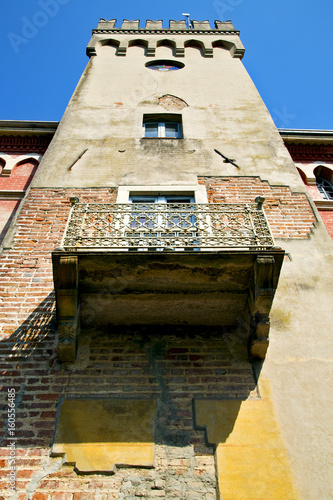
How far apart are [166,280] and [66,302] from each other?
137 cm

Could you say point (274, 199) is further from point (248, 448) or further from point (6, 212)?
point (6, 212)

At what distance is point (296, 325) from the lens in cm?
557

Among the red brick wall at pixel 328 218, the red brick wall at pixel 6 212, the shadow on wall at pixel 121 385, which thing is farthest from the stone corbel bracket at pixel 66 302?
the red brick wall at pixel 328 218

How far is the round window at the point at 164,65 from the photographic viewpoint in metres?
12.8

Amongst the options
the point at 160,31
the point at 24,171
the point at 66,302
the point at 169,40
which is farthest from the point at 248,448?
the point at 160,31

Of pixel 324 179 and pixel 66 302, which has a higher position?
pixel 324 179

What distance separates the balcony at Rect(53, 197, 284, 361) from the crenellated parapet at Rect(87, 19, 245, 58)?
10277 mm

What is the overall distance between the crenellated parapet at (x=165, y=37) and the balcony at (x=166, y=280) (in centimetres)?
1028

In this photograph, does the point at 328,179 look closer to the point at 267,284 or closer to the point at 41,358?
the point at 267,284

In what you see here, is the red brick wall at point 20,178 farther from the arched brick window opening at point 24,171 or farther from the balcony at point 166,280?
the balcony at point 166,280

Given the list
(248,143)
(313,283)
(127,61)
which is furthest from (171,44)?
(313,283)

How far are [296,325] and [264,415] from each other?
1478 mm

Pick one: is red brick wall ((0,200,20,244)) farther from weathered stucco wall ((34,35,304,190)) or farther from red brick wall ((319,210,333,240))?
red brick wall ((319,210,333,240))

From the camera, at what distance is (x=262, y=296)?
493 cm
